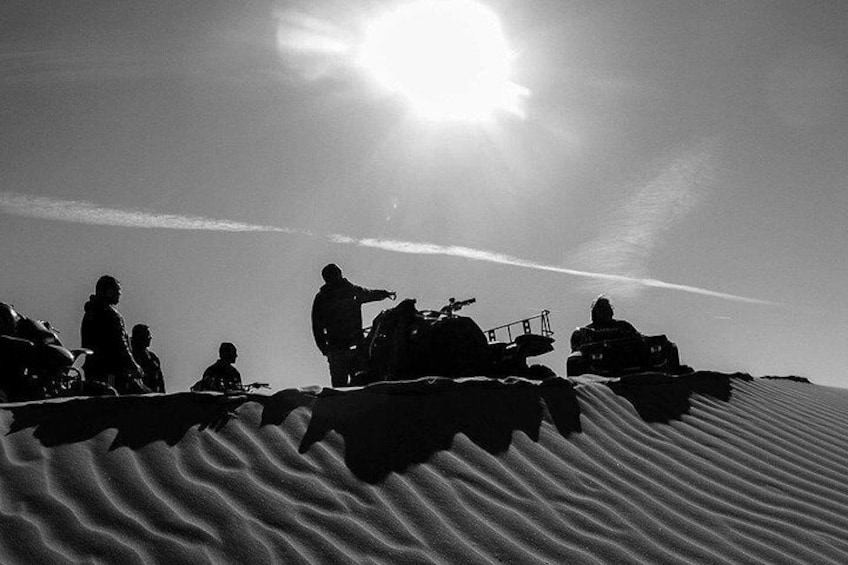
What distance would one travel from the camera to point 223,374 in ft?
25.9

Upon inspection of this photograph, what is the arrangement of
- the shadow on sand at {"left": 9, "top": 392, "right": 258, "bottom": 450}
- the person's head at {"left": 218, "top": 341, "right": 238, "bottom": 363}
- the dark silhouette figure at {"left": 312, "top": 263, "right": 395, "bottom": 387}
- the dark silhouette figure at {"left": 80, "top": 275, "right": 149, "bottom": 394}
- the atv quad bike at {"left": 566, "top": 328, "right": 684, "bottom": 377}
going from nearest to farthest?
1. the shadow on sand at {"left": 9, "top": 392, "right": 258, "bottom": 450}
2. the dark silhouette figure at {"left": 80, "top": 275, "right": 149, "bottom": 394}
3. the atv quad bike at {"left": 566, "top": 328, "right": 684, "bottom": 377}
4. the dark silhouette figure at {"left": 312, "top": 263, "right": 395, "bottom": 387}
5. the person's head at {"left": 218, "top": 341, "right": 238, "bottom": 363}

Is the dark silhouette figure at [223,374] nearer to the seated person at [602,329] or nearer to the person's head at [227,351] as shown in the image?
the person's head at [227,351]

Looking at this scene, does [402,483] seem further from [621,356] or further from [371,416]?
[621,356]

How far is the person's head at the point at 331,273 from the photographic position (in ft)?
24.6

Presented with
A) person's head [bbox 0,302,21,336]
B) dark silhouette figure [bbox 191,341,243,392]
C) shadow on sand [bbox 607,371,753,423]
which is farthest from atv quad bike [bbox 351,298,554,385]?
person's head [bbox 0,302,21,336]

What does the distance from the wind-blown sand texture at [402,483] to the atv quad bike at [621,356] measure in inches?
75.1

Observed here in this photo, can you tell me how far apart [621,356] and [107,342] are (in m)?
4.91

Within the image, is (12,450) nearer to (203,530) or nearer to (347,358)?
(203,530)

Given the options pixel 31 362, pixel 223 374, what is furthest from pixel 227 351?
pixel 31 362

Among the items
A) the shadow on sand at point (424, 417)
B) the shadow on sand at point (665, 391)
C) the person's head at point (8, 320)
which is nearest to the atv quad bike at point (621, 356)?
the shadow on sand at point (665, 391)

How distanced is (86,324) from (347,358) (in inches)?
101

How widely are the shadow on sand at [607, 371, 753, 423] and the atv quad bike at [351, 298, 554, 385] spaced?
0.80 metres

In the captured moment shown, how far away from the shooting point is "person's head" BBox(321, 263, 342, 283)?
7.49 m

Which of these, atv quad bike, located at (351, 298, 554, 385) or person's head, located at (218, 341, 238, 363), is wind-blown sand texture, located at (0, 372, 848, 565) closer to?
atv quad bike, located at (351, 298, 554, 385)
